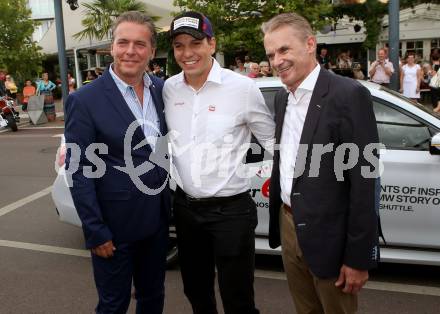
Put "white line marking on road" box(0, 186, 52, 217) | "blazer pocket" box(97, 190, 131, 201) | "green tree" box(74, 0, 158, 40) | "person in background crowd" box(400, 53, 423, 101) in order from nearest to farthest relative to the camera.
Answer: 1. "blazer pocket" box(97, 190, 131, 201)
2. "white line marking on road" box(0, 186, 52, 217)
3. "person in background crowd" box(400, 53, 423, 101)
4. "green tree" box(74, 0, 158, 40)

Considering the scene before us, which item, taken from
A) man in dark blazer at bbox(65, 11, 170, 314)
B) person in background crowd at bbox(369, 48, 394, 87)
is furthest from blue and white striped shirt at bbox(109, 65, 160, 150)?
person in background crowd at bbox(369, 48, 394, 87)

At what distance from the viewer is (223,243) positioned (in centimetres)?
267

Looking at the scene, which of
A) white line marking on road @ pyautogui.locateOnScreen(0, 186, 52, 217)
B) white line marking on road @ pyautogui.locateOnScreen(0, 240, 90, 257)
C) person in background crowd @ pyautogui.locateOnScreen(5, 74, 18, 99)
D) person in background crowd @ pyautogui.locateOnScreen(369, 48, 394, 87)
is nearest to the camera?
white line marking on road @ pyautogui.locateOnScreen(0, 240, 90, 257)

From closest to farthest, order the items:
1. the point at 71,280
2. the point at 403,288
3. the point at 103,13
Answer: the point at 403,288 < the point at 71,280 < the point at 103,13

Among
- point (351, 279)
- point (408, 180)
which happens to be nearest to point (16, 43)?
point (408, 180)

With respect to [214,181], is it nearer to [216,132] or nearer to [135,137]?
[216,132]

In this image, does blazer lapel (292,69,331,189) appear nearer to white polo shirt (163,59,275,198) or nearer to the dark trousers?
white polo shirt (163,59,275,198)

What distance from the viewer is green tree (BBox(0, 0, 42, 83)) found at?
2264 centimetres

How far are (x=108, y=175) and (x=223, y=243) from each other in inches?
27.5

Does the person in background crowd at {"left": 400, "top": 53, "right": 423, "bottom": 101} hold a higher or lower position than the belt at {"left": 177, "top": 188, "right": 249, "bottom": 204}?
higher

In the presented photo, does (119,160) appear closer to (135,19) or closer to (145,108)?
(145,108)

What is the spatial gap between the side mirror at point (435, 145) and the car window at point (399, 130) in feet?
0.51

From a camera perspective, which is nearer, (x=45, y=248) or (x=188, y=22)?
(x=188, y=22)

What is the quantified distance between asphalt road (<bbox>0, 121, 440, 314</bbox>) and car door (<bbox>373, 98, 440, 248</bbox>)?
16.3 inches
